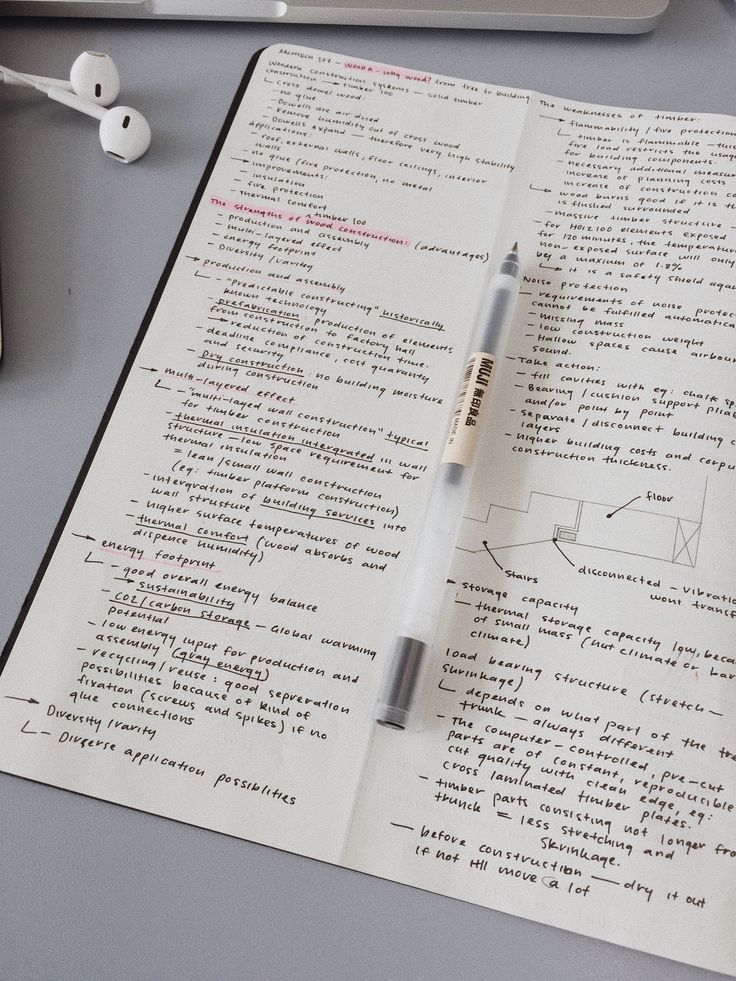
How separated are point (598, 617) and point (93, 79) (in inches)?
22.7

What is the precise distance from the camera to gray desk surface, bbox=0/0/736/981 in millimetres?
399

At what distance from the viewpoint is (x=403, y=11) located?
706mm

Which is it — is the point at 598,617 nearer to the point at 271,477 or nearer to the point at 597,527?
the point at 597,527

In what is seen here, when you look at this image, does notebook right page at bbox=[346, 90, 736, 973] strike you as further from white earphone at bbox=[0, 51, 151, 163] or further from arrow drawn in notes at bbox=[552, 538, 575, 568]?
white earphone at bbox=[0, 51, 151, 163]

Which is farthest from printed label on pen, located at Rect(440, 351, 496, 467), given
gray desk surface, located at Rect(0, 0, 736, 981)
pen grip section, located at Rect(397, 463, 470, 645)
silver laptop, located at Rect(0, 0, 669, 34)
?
silver laptop, located at Rect(0, 0, 669, 34)

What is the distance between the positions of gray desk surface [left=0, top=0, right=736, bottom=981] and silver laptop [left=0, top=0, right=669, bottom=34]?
0.01 metres

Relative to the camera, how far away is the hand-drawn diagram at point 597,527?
0.48m

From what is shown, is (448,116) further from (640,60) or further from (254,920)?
(254,920)

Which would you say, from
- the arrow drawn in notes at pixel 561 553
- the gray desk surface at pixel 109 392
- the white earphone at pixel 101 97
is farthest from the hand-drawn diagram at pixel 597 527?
the white earphone at pixel 101 97

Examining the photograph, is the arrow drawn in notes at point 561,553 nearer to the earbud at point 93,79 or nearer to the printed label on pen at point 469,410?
the printed label on pen at point 469,410

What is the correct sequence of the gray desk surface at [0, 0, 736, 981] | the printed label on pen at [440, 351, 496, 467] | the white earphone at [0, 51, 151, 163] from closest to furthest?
the gray desk surface at [0, 0, 736, 981], the printed label on pen at [440, 351, 496, 467], the white earphone at [0, 51, 151, 163]

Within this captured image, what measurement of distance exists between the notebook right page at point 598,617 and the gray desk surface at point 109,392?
0.09 ft

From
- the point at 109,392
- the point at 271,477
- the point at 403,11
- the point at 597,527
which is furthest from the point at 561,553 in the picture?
the point at 403,11

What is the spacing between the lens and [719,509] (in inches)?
19.2
